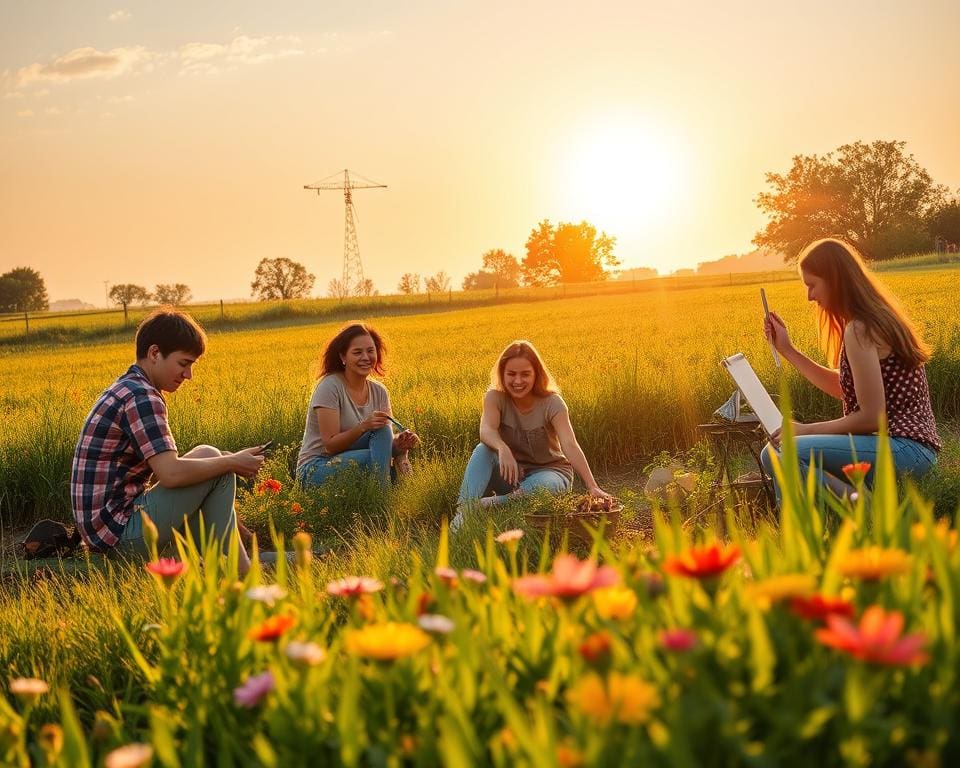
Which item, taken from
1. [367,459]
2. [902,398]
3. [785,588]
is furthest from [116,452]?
[785,588]

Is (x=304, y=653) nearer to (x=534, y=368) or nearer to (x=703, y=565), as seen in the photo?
(x=703, y=565)

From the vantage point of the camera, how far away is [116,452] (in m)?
5.30

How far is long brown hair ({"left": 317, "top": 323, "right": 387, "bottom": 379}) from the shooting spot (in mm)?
7297

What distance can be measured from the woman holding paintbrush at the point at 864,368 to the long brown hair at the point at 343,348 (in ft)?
10.4

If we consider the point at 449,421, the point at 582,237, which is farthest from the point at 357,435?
the point at 582,237

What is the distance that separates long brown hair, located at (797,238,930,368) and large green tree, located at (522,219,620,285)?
341ft

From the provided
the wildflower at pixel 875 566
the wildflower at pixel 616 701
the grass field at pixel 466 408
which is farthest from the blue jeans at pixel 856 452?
the wildflower at pixel 616 701

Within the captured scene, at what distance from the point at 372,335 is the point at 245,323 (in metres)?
40.2

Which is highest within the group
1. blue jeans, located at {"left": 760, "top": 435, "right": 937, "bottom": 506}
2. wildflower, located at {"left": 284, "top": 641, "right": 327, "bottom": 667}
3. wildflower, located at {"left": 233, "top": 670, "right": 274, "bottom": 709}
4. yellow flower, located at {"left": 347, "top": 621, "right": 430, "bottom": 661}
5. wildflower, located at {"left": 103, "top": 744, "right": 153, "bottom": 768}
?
yellow flower, located at {"left": 347, "top": 621, "right": 430, "bottom": 661}

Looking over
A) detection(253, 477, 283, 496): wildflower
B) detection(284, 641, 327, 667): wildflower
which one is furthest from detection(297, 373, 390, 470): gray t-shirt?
detection(284, 641, 327, 667): wildflower

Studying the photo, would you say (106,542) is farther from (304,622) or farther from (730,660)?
(730,660)

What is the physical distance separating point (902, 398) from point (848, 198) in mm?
76638

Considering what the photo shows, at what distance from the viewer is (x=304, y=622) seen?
204cm

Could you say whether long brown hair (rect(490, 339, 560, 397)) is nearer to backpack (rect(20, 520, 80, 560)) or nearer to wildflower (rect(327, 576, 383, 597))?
backpack (rect(20, 520, 80, 560))
